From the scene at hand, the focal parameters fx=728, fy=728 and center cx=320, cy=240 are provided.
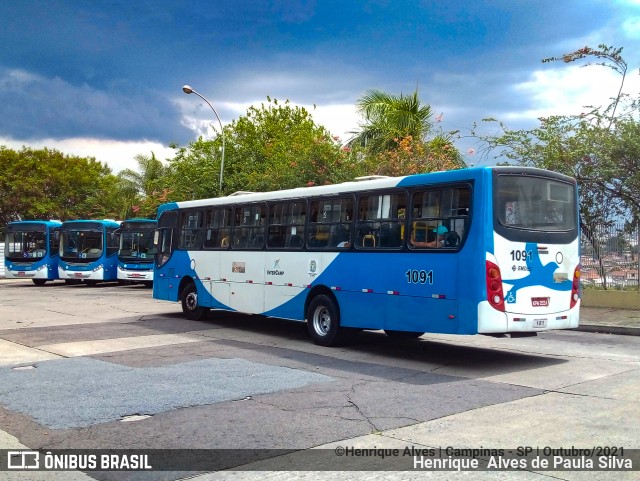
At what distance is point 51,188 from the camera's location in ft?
183

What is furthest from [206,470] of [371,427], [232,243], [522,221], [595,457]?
[232,243]

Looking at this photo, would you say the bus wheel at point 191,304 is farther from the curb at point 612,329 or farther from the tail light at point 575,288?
the tail light at point 575,288

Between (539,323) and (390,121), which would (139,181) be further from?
(539,323)

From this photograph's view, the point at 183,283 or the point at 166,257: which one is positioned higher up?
the point at 166,257

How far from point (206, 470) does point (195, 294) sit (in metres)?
11.7

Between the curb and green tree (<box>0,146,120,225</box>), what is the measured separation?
40998 mm

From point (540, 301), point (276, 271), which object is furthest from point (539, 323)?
point (276, 271)

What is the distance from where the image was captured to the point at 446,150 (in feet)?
93.6

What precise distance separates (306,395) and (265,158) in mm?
32028

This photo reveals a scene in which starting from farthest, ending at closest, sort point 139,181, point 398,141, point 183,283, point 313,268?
1. point 139,181
2. point 398,141
3. point 183,283
4. point 313,268

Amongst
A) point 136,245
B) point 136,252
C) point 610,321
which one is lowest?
point 610,321

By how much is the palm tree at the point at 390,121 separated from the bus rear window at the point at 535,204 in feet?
58.8

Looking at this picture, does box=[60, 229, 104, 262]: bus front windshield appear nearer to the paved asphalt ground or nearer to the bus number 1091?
the paved asphalt ground

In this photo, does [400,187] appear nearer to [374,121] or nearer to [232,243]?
[232,243]
